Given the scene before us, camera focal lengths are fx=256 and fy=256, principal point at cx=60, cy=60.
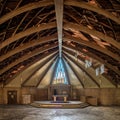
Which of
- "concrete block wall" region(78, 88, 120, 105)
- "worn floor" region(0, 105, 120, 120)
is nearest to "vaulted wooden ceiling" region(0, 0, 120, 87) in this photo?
"worn floor" region(0, 105, 120, 120)

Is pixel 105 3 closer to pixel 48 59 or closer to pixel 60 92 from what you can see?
pixel 48 59

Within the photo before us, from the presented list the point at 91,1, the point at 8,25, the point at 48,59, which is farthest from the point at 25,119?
the point at 48,59

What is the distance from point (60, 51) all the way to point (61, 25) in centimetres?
1260

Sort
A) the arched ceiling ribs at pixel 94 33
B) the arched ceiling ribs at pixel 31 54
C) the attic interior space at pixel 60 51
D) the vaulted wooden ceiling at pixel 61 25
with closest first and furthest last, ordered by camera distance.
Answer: the vaulted wooden ceiling at pixel 61 25, the attic interior space at pixel 60 51, the arched ceiling ribs at pixel 94 33, the arched ceiling ribs at pixel 31 54

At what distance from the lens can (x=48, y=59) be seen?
117 feet

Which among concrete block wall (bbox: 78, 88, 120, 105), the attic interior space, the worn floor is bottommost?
the worn floor

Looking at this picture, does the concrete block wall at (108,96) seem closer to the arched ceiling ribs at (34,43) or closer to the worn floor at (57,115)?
the worn floor at (57,115)

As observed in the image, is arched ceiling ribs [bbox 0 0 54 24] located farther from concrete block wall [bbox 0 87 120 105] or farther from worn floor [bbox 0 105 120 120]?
concrete block wall [bbox 0 87 120 105]

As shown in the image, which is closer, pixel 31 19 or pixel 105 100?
pixel 31 19

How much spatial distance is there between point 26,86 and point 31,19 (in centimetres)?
2021

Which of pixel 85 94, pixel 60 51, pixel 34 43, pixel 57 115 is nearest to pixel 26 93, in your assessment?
pixel 85 94

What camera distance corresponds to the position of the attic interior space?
16.1 metres

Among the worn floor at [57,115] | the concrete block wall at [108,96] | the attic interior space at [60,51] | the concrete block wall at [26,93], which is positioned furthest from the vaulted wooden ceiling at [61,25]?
the concrete block wall at [26,93]

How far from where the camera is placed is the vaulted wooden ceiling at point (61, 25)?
15656mm
